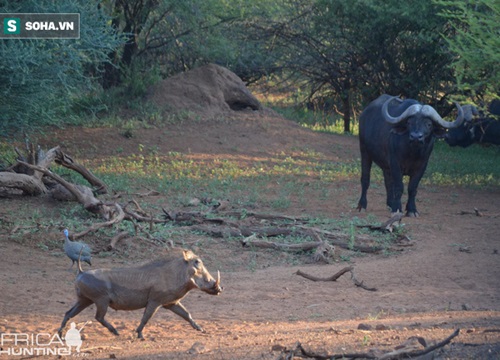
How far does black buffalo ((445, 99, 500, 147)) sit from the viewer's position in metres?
17.3

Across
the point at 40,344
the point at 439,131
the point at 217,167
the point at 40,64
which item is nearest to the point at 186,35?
the point at 217,167

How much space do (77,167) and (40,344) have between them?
6639 millimetres

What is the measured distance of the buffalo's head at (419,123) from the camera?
40.3ft

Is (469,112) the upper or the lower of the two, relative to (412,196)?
upper

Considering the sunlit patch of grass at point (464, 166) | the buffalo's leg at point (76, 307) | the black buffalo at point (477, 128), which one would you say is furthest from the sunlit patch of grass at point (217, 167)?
the buffalo's leg at point (76, 307)

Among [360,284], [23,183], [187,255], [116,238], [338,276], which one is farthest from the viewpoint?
[23,183]

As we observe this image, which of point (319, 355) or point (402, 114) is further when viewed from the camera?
point (402, 114)

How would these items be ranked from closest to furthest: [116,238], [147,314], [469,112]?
[147,314]
[116,238]
[469,112]

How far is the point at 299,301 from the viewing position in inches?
307

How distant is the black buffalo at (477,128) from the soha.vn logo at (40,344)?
1230cm

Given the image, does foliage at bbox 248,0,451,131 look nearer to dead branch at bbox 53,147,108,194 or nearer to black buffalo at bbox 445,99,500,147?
black buffalo at bbox 445,99,500,147

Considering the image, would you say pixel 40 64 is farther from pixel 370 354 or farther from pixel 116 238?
pixel 370 354

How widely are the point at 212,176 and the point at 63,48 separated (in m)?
4.26

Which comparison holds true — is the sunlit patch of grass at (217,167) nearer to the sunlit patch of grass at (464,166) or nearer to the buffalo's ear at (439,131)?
the sunlit patch of grass at (464,166)
